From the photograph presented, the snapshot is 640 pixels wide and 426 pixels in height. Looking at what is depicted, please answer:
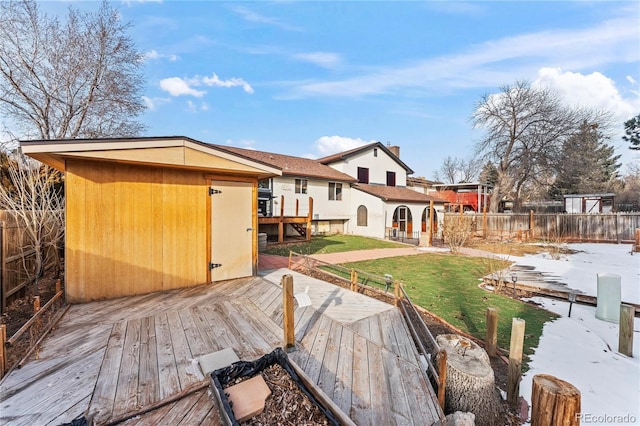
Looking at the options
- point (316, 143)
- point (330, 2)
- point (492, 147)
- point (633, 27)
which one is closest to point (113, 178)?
point (330, 2)

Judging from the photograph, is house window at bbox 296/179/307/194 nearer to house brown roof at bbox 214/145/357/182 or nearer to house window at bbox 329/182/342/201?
house brown roof at bbox 214/145/357/182

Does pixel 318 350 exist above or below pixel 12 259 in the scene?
below

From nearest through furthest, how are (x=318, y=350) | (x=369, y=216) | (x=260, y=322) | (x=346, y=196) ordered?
(x=318, y=350)
(x=260, y=322)
(x=369, y=216)
(x=346, y=196)

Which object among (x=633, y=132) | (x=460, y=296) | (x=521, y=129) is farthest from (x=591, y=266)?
(x=633, y=132)

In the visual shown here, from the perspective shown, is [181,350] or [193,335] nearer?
[181,350]

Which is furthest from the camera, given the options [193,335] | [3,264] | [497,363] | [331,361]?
[3,264]

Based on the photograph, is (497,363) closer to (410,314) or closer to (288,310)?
(410,314)

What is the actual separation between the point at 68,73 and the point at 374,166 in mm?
19408

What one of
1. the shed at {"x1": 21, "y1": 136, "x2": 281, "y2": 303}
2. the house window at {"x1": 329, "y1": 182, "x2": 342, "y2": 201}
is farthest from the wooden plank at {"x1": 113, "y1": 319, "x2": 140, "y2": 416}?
the house window at {"x1": 329, "y1": 182, "x2": 342, "y2": 201}

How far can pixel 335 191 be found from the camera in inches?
737

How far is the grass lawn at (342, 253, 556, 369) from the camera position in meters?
5.19

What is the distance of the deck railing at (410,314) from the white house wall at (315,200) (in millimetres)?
6886

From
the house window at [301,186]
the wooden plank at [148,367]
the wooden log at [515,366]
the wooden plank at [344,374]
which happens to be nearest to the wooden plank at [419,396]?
the wooden plank at [344,374]

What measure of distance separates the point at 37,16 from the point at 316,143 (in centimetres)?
2403
